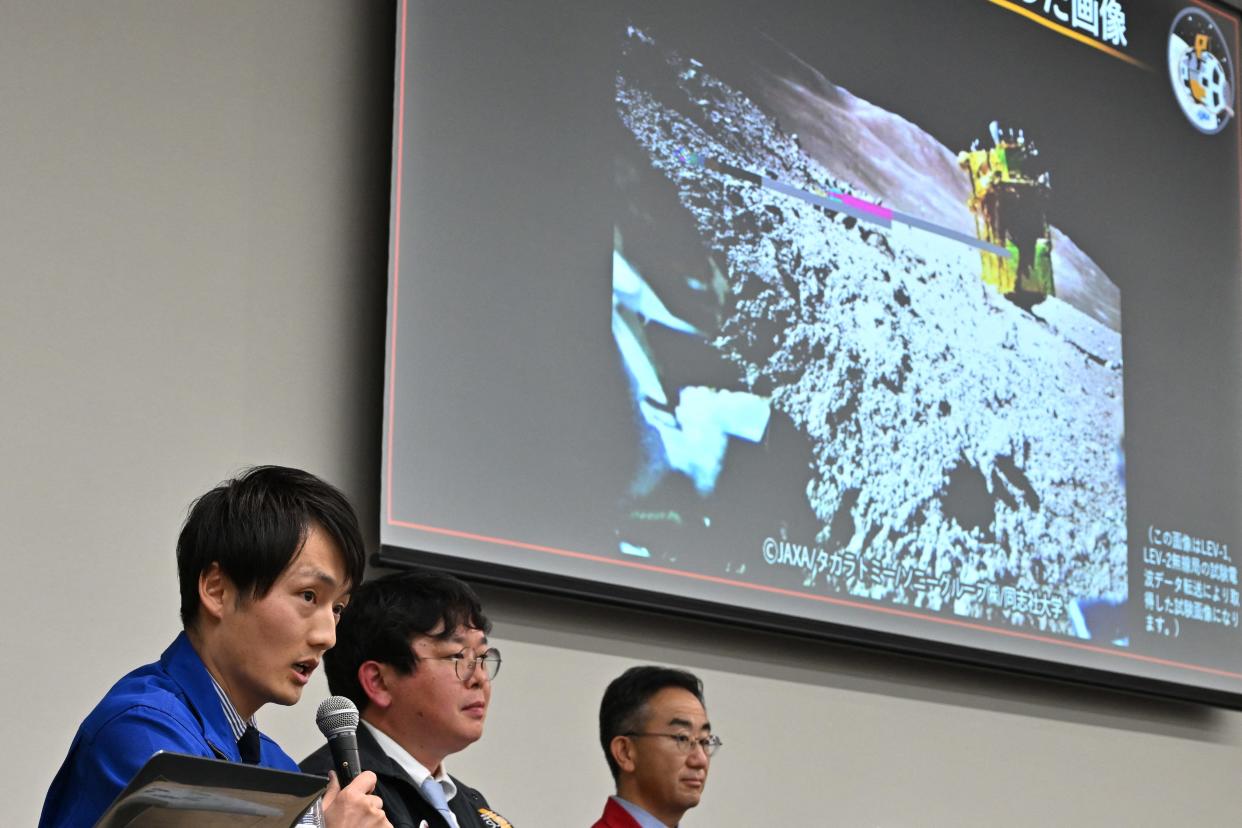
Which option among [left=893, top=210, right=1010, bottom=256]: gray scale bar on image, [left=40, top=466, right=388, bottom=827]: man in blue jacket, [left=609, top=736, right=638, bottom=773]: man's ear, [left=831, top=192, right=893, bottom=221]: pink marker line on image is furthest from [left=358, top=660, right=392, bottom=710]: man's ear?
[left=893, top=210, right=1010, bottom=256]: gray scale bar on image

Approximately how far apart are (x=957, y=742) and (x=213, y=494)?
125 inches

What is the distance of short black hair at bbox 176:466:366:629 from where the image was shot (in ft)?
5.75

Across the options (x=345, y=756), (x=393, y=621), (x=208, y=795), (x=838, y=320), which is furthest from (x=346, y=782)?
(x=838, y=320)

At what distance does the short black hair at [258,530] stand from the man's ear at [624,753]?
1.56m

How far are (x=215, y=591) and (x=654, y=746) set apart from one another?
1664 millimetres

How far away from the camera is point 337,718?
180 centimetres

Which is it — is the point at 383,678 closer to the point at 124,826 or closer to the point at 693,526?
the point at 124,826

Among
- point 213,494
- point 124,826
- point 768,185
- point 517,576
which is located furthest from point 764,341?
point 124,826

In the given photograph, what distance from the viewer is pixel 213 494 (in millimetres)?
1825

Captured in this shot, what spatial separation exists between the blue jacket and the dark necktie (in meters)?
0.04

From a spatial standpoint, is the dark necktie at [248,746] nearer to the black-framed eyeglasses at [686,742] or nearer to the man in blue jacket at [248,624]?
the man in blue jacket at [248,624]

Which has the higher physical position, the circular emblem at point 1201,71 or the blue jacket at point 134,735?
the circular emblem at point 1201,71

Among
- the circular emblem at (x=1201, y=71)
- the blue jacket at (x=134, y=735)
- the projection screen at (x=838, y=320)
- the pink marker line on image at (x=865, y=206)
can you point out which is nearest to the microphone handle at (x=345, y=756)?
the blue jacket at (x=134, y=735)

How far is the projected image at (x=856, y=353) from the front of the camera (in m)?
4.14
